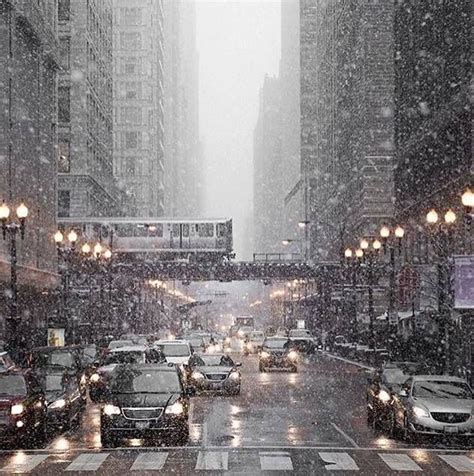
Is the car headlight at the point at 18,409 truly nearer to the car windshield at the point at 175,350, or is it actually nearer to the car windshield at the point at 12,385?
the car windshield at the point at 12,385

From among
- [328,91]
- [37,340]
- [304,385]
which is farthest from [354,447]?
[328,91]

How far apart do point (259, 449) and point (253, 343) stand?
6127 cm

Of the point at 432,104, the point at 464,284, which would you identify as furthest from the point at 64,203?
the point at 464,284

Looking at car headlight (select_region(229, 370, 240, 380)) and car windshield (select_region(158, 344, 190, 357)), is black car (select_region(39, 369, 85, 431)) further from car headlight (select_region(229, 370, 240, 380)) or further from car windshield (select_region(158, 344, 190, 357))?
car windshield (select_region(158, 344, 190, 357))

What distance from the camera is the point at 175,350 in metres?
36.8

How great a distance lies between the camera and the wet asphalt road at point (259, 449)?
16578 mm

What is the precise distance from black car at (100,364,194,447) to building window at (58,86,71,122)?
247 feet

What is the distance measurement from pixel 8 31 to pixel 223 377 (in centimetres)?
2980

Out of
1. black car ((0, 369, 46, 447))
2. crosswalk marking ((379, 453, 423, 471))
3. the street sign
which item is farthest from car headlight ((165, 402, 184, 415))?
the street sign

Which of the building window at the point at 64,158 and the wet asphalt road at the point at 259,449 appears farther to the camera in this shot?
the building window at the point at 64,158

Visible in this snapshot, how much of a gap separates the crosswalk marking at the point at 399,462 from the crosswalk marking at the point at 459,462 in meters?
0.65

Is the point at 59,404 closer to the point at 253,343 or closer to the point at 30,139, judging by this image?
the point at 30,139

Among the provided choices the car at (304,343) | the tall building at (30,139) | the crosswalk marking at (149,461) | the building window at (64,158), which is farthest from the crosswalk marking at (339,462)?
the building window at (64,158)

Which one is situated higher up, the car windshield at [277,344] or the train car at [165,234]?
the train car at [165,234]
